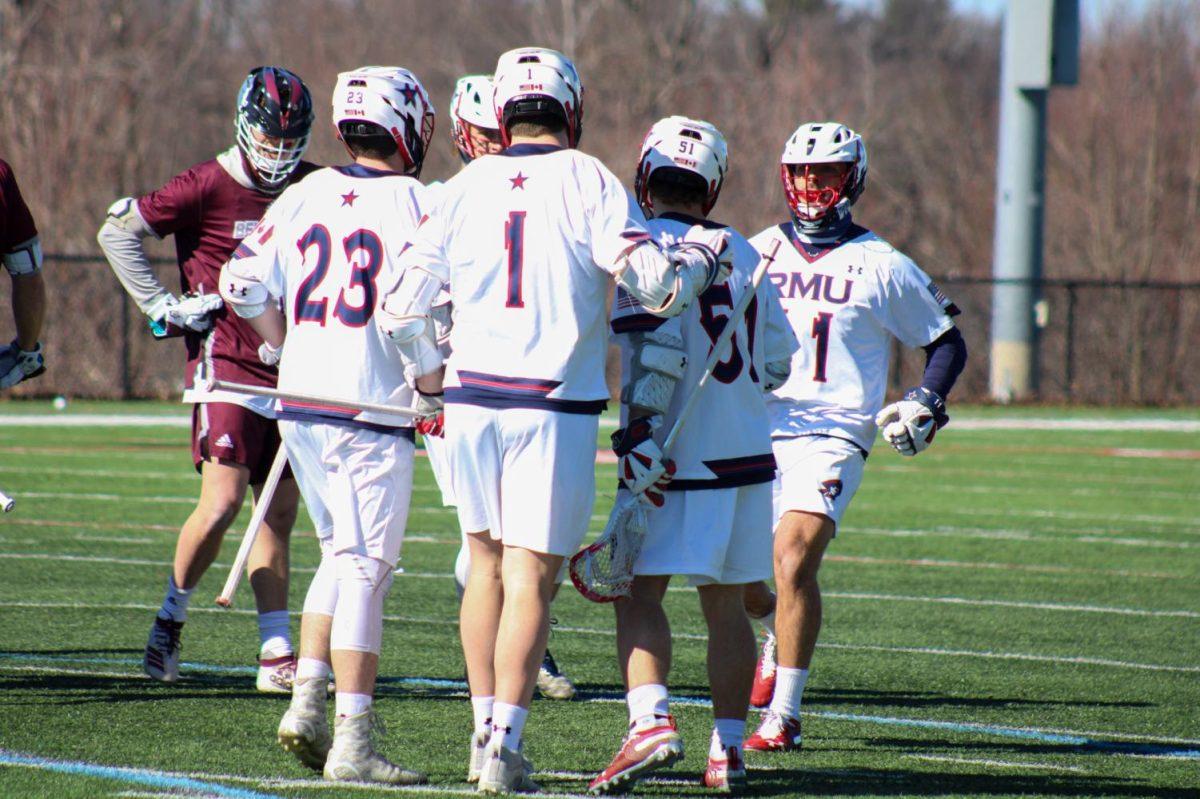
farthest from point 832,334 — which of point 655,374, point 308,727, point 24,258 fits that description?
point 24,258

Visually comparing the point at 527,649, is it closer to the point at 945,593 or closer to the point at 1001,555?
the point at 945,593

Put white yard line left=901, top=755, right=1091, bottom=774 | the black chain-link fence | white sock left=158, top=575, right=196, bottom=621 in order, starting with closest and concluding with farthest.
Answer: white yard line left=901, top=755, right=1091, bottom=774, white sock left=158, top=575, right=196, bottom=621, the black chain-link fence

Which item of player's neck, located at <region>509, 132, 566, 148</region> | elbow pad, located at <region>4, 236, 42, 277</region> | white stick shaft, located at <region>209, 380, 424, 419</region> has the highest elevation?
player's neck, located at <region>509, 132, 566, 148</region>

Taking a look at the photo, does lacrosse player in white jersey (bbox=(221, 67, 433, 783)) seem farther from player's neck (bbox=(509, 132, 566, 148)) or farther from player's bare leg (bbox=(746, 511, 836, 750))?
player's bare leg (bbox=(746, 511, 836, 750))

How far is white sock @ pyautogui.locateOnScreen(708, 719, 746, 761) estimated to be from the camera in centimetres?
537

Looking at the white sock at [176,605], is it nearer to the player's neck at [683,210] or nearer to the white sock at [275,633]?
the white sock at [275,633]

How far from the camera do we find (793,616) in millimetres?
6348

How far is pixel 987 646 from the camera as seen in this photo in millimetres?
8336

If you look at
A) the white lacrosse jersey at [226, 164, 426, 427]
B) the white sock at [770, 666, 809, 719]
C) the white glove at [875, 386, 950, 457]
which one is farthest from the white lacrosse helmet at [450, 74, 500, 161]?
the white sock at [770, 666, 809, 719]

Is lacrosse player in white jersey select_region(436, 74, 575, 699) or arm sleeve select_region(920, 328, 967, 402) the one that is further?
lacrosse player in white jersey select_region(436, 74, 575, 699)

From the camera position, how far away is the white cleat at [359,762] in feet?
16.9

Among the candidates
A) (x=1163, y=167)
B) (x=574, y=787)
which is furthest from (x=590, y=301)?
(x=1163, y=167)

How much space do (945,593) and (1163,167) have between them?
32.1 meters

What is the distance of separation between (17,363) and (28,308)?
219mm
